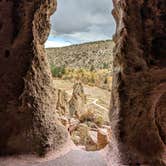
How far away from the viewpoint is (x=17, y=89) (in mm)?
5340

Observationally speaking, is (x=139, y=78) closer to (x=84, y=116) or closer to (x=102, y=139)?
(x=102, y=139)

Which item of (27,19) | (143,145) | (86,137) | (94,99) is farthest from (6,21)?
(94,99)

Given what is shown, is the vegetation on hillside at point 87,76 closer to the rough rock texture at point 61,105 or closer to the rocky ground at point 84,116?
the rocky ground at point 84,116

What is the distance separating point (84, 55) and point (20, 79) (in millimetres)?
24885

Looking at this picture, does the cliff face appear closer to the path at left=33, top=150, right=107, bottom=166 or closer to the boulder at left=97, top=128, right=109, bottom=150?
the path at left=33, top=150, right=107, bottom=166

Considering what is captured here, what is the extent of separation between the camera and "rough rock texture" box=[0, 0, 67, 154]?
5254 millimetres

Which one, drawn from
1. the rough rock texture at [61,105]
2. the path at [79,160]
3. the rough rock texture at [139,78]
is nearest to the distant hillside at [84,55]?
the rough rock texture at [61,105]

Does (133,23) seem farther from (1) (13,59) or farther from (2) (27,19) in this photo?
(1) (13,59)

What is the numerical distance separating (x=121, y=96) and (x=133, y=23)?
4.06ft

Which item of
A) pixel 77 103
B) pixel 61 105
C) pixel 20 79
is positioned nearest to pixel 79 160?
pixel 20 79

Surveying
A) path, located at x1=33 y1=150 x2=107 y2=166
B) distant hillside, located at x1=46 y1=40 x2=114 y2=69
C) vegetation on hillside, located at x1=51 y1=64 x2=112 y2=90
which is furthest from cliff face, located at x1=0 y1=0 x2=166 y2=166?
distant hillside, located at x1=46 y1=40 x2=114 y2=69

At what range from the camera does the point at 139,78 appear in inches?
191

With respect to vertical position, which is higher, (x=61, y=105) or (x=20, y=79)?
(x=20, y=79)

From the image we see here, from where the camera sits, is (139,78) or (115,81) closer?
(139,78)
